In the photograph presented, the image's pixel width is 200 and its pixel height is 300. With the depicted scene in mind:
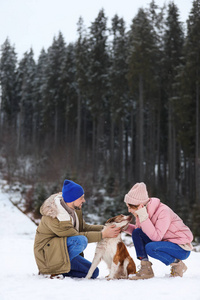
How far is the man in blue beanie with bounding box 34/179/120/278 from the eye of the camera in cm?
426

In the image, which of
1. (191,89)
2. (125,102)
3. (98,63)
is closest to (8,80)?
(98,63)

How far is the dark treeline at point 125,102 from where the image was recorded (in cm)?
2362

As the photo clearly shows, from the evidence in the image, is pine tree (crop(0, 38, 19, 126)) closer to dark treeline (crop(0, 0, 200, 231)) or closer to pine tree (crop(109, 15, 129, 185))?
dark treeline (crop(0, 0, 200, 231))

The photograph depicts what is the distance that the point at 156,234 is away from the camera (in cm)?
429

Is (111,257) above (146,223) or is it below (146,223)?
below

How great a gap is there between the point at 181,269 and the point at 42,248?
6.49 ft

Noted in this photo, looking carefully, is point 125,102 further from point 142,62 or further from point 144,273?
point 144,273

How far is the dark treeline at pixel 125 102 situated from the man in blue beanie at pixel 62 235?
10.5 metres

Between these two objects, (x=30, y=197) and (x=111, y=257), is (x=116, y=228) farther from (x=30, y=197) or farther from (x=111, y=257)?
(x=30, y=197)

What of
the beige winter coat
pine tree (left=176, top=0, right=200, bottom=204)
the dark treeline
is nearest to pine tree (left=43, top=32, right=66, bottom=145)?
the dark treeline

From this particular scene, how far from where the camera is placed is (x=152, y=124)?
3075 centimetres

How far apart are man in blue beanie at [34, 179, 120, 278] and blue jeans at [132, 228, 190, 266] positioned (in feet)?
1.51

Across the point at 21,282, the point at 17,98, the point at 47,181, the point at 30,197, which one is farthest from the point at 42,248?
the point at 17,98

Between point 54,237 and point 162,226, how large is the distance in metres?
1.48
